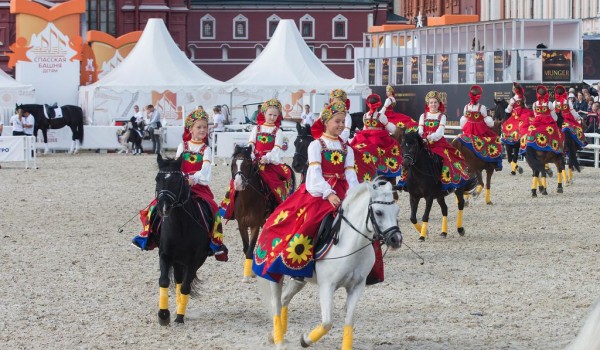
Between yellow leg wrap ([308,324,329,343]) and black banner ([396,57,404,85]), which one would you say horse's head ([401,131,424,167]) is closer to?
yellow leg wrap ([308,324,329,343])

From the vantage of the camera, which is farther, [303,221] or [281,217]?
[281,217]

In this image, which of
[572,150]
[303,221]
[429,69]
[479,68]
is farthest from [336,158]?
[429,69]

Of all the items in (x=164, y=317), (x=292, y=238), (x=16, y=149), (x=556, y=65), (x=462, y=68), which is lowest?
(x=164, y=317)

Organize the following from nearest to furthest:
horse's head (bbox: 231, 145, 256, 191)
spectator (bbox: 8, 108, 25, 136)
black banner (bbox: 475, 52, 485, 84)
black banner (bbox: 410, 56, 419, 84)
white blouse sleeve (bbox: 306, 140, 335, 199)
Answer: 1. white blouse sleeve (bbox: 306, 140, 335, 199)
2. horse's head (bbox: 231, 145, 256, 191)
3. spectator (bbox: 8, 108, 25, 136)
4. black banner (bbox: 475, 52, 485, 84)
5. black banner (bbox: 410, 56, 419, 84)

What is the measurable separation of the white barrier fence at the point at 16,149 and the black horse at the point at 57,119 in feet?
27.7

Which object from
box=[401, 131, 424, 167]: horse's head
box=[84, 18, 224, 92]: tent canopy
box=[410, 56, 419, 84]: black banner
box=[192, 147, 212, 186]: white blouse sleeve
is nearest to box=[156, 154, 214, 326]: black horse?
box=[192, 147, 212, 186]: white blouse sleeve

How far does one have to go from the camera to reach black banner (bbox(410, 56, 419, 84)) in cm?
4894

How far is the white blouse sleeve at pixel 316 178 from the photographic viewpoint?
9737 mm

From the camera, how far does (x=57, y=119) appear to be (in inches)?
1752

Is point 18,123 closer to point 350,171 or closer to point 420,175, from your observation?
point 420,175

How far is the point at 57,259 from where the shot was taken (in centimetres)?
1578

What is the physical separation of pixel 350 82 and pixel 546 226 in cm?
3312

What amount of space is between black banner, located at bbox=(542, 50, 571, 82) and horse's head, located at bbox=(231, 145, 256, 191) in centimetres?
2828

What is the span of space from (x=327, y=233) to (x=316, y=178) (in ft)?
1.93
